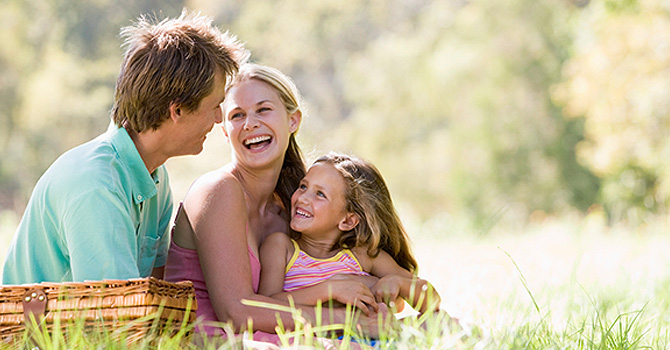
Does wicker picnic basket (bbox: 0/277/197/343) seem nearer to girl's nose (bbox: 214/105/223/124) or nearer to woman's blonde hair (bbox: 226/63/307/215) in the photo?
girl's nose (bbox: 214/105/223/124)

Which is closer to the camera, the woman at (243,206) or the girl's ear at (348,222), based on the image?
the woman at (243,206)

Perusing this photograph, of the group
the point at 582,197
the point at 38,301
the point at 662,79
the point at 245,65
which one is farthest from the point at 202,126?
the point at 582,197

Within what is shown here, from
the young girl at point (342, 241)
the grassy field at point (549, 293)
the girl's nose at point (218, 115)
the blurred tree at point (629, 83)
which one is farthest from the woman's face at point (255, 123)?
the blurred tree at point (629, 83)

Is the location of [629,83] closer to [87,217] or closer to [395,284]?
[395,284]

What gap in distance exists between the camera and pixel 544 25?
1938 centimetres

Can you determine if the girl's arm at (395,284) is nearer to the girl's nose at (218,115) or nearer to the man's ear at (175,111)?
the girl's nose at (218,115)

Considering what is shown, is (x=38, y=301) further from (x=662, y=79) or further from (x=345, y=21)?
(x=345, y=21)

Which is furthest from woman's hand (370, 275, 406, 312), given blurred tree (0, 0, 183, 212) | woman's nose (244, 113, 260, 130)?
blurred tree (0, 0, 183, 212)

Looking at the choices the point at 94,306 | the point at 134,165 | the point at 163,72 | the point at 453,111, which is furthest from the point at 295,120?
the point at 453,111

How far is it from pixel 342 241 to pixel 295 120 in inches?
25.1

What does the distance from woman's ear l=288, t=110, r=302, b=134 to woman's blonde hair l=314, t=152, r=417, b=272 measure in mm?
209

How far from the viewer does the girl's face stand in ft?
10.9

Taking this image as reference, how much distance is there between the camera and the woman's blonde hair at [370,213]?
11.1 feet

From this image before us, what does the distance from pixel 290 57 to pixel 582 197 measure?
14.5m
